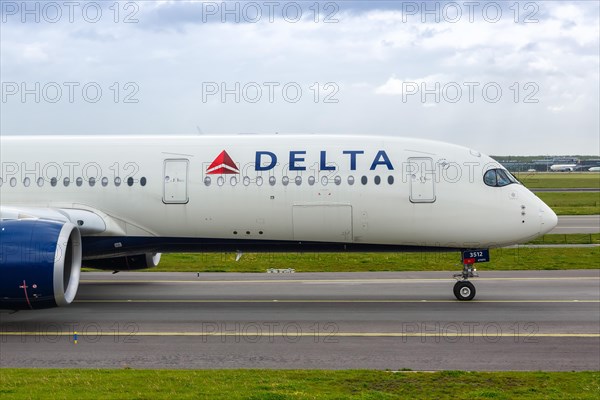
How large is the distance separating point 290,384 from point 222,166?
886cm

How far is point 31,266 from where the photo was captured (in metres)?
15.1

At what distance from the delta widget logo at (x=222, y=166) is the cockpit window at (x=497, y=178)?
5910 millimetres

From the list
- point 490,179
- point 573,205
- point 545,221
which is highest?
point 573,205

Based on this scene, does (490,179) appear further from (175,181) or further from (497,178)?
(175,181)

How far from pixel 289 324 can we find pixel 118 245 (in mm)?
5393

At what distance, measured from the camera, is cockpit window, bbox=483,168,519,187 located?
1795 centimetres

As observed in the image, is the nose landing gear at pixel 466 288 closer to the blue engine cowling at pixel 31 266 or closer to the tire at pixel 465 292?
the tire at pixel 465 292

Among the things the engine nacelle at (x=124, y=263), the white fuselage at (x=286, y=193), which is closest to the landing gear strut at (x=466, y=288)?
the white fuselage at (x=286, y=193)

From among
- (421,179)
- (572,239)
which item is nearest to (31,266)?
(421,179)

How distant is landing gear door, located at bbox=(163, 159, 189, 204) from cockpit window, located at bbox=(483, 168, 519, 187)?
7.13 meters

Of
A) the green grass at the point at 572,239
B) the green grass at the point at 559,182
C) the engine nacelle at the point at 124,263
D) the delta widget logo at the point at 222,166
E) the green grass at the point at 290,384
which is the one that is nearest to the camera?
the green grass at the point at 290,384

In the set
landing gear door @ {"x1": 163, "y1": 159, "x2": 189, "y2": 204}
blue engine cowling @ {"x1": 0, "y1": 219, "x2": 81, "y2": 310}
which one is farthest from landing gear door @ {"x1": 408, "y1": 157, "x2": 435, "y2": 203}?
blue engine cowling @ {"x1": 0, "y1": 219, "x2": 81, "y2": 310}

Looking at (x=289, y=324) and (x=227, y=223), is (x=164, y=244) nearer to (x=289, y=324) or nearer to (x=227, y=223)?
(x=227, y=223)

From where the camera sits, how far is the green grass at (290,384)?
9836mm
